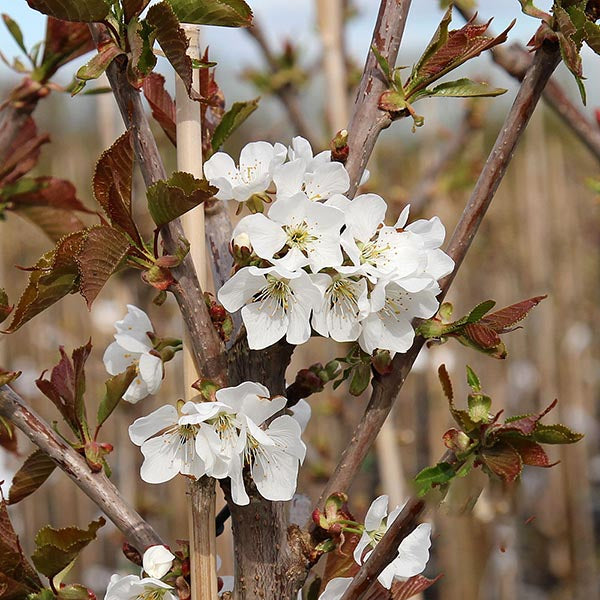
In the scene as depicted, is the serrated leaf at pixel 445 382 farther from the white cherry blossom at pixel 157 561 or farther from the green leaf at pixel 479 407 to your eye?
the white cherry blossom at pixel 157 561

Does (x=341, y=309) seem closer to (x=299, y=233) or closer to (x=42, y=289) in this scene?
(x=299, y=233)

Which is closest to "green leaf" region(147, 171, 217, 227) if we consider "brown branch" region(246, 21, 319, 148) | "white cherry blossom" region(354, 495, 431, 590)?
"white cherry blossom" region(354, 495, 431, 590)

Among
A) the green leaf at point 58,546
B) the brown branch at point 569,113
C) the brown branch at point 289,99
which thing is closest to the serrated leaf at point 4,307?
the green leaf at point 58,546

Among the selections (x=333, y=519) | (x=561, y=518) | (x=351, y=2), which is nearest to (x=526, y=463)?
(x=333, y=519)

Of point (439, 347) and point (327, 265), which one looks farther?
point (439, 347)

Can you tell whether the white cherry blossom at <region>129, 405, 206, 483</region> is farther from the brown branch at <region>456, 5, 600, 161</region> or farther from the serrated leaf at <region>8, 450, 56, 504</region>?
the brown branch at <region>456, 5, 600, 161</region>

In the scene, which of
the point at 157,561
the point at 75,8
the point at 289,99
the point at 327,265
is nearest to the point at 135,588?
the point at 157,561
